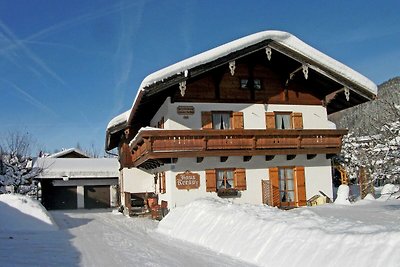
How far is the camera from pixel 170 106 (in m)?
18.2

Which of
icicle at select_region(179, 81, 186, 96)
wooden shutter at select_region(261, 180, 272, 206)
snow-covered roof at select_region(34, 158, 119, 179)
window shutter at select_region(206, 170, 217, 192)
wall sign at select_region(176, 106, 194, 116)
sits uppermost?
icicle at select_region(179, 81, 186, 96)

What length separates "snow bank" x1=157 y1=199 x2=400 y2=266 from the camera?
21.1 feet

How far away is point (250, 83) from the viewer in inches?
769

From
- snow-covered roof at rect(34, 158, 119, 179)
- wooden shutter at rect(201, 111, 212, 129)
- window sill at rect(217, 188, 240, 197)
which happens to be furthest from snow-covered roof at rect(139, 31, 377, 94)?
snow-covered roof at rect(34, 158, 119, 179)

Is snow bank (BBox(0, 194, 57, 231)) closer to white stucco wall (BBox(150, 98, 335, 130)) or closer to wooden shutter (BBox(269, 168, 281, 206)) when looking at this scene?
white stucco wall (BBox(150, 98, 335, 130))

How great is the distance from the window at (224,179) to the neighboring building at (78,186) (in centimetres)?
1848

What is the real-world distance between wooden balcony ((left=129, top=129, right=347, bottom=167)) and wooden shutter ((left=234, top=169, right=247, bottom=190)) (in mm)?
1103

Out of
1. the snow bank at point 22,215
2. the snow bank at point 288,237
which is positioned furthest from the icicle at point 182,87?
the snow bank at point 22,215

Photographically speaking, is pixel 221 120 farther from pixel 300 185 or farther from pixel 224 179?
pixel 300 185

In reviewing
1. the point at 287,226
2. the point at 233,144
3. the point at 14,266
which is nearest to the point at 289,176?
the point at 233,144

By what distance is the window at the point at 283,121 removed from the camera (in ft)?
65.1

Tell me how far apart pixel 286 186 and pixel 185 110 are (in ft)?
18.7

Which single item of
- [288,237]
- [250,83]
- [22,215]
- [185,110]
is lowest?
[22,215]

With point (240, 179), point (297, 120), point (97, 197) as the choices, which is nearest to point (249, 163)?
point (240, 179)
